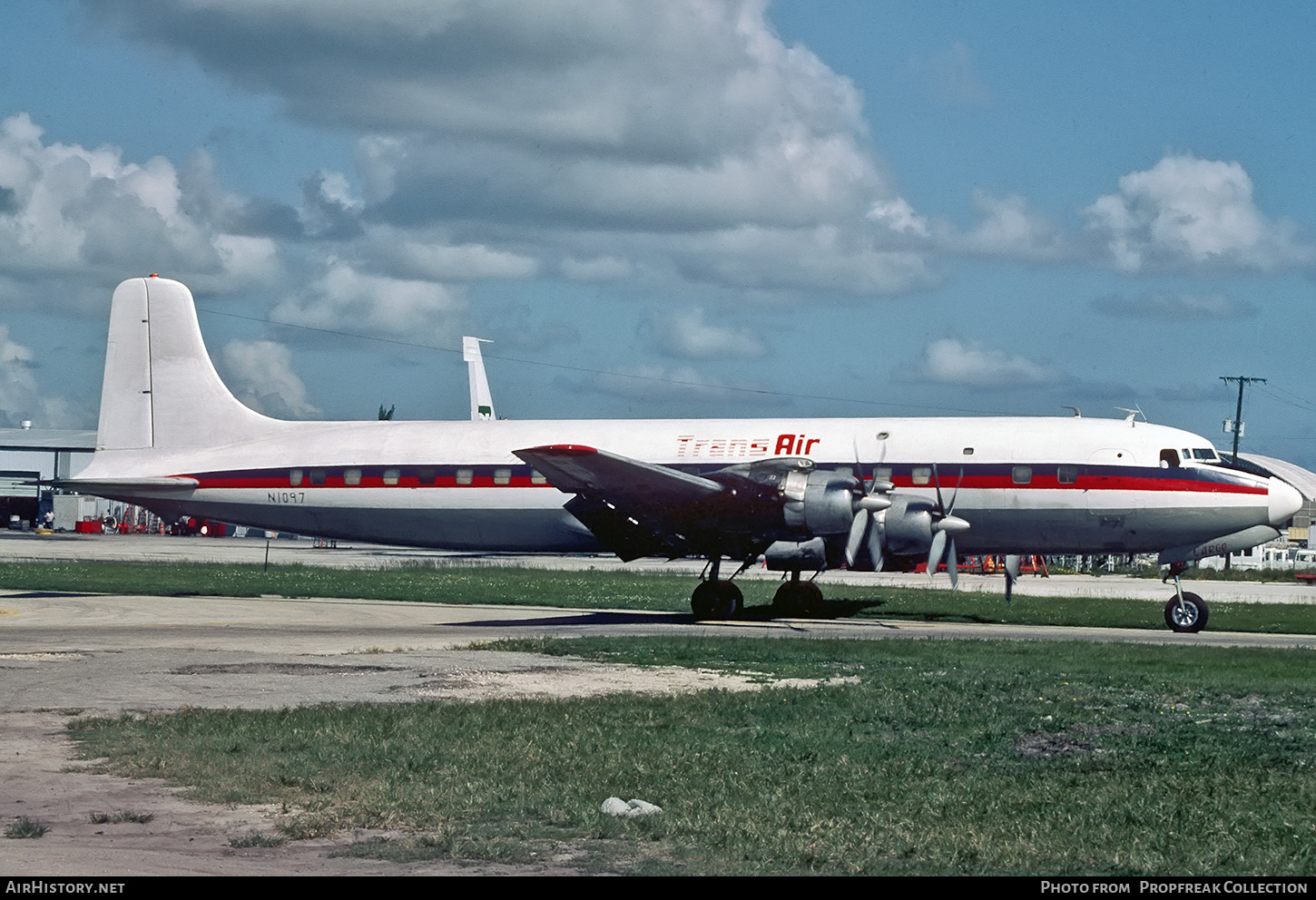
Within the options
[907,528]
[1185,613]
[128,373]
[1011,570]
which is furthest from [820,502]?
[128,373]

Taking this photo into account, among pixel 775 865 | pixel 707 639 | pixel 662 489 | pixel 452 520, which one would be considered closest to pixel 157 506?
pixel 452 520

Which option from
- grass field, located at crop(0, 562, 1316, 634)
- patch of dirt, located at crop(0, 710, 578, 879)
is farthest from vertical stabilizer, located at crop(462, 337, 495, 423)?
patch of dirt, located at crop(0, 710, 578, 879)

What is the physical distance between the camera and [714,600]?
3058 centimetres

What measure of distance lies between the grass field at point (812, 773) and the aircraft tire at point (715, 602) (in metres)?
12.0

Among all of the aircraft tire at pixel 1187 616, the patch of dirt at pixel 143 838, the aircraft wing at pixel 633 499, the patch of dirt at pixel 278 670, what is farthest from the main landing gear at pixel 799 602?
the patch of dirt at pixel 143 838

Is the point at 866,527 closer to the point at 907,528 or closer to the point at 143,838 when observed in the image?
the point at 907,528

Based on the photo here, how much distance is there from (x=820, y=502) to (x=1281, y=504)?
1032cm

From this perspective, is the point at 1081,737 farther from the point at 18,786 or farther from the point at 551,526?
the point at 551,526

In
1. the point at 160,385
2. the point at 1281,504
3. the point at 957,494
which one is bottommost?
the point at 957,494

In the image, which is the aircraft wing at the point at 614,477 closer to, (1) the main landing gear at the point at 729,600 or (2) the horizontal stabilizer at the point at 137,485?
(1) the main landing gear at the point at 729,600

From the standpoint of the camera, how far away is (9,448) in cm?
12775

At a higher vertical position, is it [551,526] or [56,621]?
[551,526]

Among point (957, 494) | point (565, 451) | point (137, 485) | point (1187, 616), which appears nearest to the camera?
point (565, 451)

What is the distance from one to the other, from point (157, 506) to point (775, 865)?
101 feet
